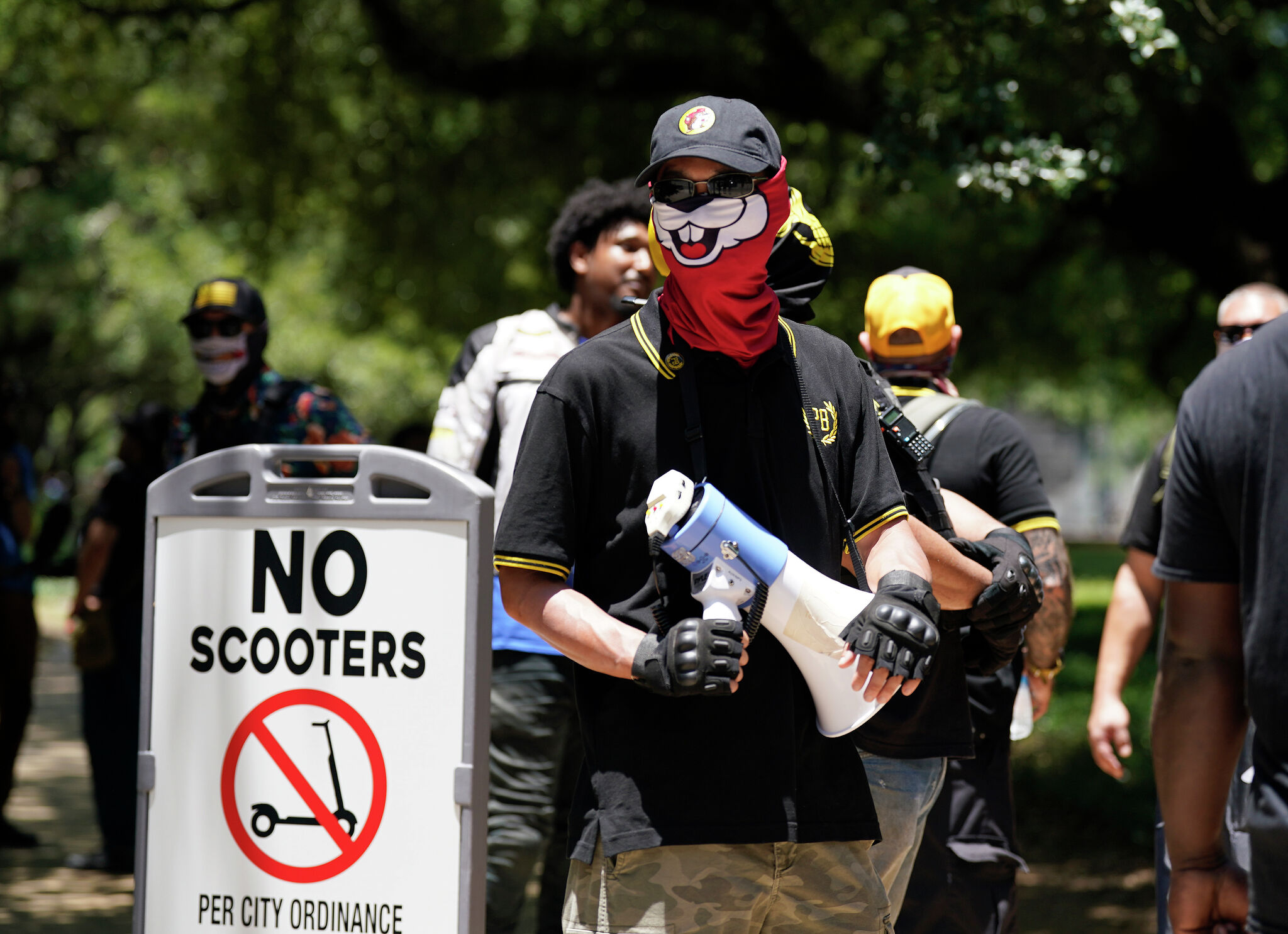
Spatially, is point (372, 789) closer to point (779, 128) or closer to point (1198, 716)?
point (1198, 716)

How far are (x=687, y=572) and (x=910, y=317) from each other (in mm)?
1478

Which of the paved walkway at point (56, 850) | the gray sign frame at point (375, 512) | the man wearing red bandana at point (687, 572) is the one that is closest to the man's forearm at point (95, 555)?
the paved walkway at point (56, 850)

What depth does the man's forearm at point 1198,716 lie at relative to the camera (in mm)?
2084

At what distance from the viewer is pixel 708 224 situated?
2.42 m

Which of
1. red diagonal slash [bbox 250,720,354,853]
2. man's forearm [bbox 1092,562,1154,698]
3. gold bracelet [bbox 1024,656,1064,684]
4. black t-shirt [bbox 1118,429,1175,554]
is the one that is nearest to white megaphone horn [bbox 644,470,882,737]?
red diagonal slash [bbox 250,720,354,853]

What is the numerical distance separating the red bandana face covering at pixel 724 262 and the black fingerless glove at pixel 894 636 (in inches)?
18.7

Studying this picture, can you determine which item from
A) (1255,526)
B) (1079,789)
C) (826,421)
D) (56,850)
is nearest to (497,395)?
(826,421)

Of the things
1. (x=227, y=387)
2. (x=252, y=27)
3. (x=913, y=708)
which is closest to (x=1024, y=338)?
(x=252, y=27)

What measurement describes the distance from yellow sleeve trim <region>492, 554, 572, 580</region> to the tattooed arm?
162 centimetres

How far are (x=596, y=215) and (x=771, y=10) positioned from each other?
4.17 m

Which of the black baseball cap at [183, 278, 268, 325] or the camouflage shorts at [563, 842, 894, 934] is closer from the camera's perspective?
the camouflage shorts at [563, 842, 894, 934]

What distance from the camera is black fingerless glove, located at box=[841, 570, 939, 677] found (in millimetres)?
2240

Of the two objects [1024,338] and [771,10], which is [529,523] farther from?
[1024,338]

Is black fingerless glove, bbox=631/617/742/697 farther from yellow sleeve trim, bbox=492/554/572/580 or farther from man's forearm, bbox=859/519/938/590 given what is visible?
man's forearm, bbox=859/519/938/590
